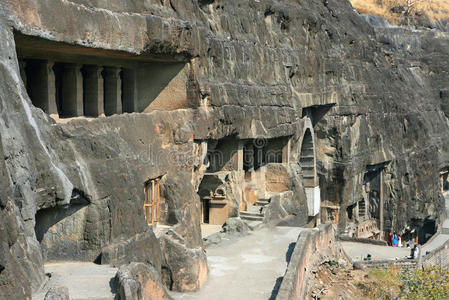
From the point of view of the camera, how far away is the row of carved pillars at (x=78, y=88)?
1345 cm

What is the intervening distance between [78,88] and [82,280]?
571 cm

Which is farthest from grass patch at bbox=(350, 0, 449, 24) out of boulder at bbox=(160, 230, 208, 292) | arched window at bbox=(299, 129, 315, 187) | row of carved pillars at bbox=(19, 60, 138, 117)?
boulder at bbox=(160, 230, 208, 292)

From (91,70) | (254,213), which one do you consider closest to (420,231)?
(254,213)

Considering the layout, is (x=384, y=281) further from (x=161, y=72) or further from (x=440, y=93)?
(x=440, y=93)

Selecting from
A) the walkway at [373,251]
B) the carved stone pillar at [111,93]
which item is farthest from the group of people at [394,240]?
the carved stone pillar at [111,93]

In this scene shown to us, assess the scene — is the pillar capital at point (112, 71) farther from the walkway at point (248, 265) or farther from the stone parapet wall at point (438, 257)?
the stone parapet wall at point (438, 257)

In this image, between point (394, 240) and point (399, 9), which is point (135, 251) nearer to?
point (394, 240)

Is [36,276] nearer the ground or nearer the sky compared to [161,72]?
nearer the ground

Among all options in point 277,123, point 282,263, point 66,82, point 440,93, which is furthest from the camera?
point 440,93

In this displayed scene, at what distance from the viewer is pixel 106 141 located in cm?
1220

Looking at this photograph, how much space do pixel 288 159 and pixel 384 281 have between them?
6.20 metres

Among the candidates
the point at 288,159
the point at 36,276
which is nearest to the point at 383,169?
the point at 288,159

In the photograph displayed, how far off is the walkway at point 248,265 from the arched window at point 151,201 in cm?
174

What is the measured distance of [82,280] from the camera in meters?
9.83
